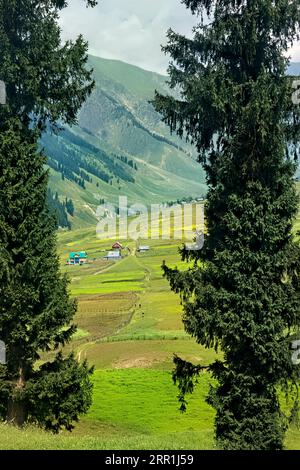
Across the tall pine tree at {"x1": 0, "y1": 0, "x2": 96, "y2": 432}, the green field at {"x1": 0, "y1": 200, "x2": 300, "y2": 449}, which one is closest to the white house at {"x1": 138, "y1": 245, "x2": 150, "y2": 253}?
the green field at {"x1": 0, "y1": 200, "x2": 300, "y2": 449}

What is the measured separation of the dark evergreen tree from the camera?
17266 mm

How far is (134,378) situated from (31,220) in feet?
115

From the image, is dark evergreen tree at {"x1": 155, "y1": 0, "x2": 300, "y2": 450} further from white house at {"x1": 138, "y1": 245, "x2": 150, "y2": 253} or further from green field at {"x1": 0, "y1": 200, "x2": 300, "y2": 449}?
white house at {"x1": 138, "y1": 245, "x2": 150, "y2": 253}

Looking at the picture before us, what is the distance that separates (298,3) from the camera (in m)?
17.8

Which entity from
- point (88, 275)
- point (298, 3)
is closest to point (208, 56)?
point (298, 3)

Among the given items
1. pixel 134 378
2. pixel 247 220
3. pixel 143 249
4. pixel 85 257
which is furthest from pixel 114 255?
pixel 247 220

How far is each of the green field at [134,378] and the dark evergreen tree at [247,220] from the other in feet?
8.20

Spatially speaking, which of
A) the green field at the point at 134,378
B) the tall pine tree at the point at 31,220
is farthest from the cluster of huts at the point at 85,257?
the tall pine tree at the point at 31,220

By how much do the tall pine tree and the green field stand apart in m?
1.63

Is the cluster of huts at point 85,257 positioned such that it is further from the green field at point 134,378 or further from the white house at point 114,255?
the green field at point 134,378

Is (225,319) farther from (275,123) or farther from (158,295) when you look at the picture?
(158,295)

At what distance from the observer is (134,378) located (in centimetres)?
5062

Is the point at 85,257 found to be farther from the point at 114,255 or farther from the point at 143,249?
the point at 143,249

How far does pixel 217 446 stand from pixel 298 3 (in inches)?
623
